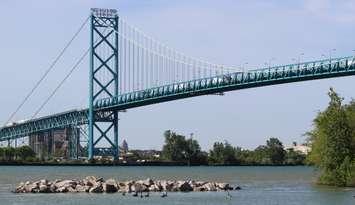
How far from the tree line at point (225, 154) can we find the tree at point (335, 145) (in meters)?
61.8

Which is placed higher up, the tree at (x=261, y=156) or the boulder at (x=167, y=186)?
the tree at (x=261, y=156)

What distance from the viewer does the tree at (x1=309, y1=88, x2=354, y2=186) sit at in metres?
43.6

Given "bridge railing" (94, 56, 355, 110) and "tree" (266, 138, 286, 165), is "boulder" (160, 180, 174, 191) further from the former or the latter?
"tree" (266, 138, 286, 165)

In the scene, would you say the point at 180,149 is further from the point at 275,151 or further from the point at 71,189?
the point at 71,189

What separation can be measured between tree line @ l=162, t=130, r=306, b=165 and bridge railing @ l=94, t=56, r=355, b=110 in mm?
28395

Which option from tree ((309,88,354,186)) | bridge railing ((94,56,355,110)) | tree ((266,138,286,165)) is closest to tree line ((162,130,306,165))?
tree ((266,138,286,165))

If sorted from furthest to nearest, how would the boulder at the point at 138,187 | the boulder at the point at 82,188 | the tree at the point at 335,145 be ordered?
the tree at the point at 335,145, the boulder at the point at 82,188, the boulder at the point at 138,187

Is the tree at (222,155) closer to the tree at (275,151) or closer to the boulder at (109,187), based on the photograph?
the tree at (275,151)

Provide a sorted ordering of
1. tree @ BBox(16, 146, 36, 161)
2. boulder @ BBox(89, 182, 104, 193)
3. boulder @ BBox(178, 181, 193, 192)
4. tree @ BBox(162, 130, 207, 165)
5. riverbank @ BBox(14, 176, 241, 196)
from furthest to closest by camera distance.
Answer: tree @ BBox(162, 130, 207, 165) < tree @ BBox(16, 146, 36, 161) < boulder @ BBox(178, 181, 193, 192) < riverbank @ BBox(14, 176, 241, 196) < boulder @ BBox(89, 182, 104, 193)

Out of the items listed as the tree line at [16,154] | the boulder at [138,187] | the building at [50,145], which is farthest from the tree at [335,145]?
the tree line at [16,154]

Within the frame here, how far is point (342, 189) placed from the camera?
135 feet

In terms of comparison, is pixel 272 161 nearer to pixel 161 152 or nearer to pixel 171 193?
pixel 161 152

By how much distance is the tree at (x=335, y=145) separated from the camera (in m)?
43.6

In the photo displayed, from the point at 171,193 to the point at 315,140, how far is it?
9222mm
